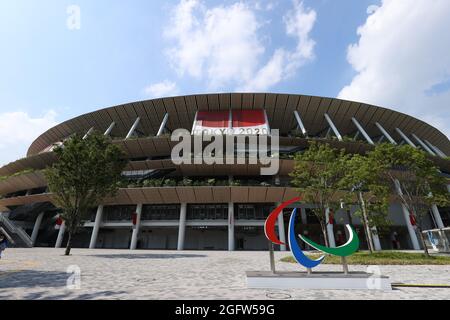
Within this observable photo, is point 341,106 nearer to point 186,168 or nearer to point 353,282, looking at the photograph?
point 186,168

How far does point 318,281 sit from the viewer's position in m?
7.39

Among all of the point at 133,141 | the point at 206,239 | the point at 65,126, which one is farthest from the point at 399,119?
the point at 65,126

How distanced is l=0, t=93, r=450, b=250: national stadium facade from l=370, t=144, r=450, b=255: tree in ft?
35.4

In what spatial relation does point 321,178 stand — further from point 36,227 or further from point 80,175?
point 36,227

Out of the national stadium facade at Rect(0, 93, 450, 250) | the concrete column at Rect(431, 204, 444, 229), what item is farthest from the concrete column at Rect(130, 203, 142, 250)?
the concrete column at Rect(431, 204, 444, 229)

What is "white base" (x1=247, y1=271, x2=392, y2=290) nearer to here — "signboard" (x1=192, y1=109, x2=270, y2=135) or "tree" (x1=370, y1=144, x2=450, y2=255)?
"tree" (x1=370, y1=144, x2=450, y2=255)

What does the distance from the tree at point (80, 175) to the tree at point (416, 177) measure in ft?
67.2

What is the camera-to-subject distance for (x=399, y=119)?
122 feet

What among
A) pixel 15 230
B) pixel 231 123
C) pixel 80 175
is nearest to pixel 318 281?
pixel 80 175

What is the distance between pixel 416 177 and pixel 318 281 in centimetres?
1499

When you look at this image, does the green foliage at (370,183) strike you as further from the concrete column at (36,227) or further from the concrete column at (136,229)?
the concrete column at (36,227)

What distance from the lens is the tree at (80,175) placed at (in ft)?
64.8

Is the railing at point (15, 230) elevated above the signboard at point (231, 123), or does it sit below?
below

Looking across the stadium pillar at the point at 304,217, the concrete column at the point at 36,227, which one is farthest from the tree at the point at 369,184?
the concrete column at the point at 36,227
